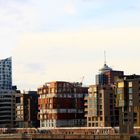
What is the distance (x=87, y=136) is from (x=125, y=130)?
1704 centimetres

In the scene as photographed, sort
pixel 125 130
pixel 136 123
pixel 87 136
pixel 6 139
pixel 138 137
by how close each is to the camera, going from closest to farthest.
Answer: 1. pixel 138 137
2. pixel 87 136
3. pixel 125 130
4. pixel 6 139
5. pixel 136 123

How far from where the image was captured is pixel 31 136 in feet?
568

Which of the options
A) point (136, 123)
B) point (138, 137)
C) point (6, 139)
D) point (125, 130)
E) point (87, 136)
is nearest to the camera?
point (138, 137)

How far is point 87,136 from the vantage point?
153250mm

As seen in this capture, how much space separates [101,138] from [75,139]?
10.7m

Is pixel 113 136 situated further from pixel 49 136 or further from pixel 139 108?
pixel 139 108

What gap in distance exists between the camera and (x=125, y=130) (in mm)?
165750

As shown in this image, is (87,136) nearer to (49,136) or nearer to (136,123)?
(49,136)

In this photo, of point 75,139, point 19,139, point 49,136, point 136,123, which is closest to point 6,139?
point 19,139

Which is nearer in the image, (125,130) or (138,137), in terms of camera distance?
(138,137)

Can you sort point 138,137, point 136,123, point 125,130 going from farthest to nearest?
point 136,123 → point 125,130 → point 138,137

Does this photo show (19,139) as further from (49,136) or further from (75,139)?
(75,139)

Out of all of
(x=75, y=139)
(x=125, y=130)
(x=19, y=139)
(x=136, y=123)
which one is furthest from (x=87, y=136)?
(x=136, y=123)

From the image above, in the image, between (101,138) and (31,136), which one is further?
(31,136)
